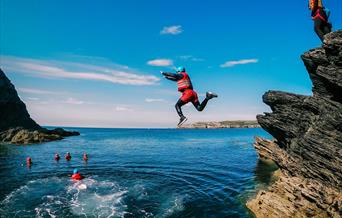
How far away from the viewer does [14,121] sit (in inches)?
4564

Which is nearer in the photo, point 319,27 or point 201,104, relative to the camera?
point 201,104

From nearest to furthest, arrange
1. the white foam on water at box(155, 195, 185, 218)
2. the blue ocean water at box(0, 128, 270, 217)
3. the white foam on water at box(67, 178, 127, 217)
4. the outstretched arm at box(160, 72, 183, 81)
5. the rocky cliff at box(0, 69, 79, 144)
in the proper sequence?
the outstretched arm at box(160, 72, 183, 81)
the white foam on water at box(155, 195, 185, 218)
the white foam on water at box(67, 178, 127, 217)
the blue ocean water at box(0, 128, 270, 217)
the rocky cliff at box(0, 69, 79, 144)

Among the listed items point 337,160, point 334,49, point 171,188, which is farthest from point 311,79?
point 171,188

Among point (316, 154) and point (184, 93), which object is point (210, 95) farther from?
point (316, 154)

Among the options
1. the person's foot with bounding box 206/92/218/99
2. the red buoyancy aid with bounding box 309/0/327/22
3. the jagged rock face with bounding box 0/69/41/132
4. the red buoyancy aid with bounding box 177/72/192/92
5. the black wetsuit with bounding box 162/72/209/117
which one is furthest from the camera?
the jagged rock face with bounding box 0/69/41/132

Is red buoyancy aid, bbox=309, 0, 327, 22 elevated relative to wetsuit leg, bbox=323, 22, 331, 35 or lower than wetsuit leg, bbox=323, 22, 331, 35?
elevated

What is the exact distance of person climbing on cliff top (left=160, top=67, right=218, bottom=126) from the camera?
13797mm

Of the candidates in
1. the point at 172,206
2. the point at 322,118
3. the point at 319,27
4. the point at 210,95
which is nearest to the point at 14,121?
the point at 172,206

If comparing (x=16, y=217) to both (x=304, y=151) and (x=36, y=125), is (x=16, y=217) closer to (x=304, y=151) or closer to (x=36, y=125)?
(x=304, y=151)

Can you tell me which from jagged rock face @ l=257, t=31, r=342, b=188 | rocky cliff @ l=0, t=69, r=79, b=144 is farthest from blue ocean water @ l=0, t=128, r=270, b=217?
rocky cliff @ l=0, t=69, r=79, b=144

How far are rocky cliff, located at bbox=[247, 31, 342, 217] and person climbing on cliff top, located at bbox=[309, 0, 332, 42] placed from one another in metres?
0.89

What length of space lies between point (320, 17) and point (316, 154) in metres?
10.5

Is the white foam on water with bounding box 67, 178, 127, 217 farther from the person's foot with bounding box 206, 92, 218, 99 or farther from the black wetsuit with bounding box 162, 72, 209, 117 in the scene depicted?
the person's foot with bounding box 206, 92, 218, 99

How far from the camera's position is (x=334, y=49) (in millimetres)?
18891
